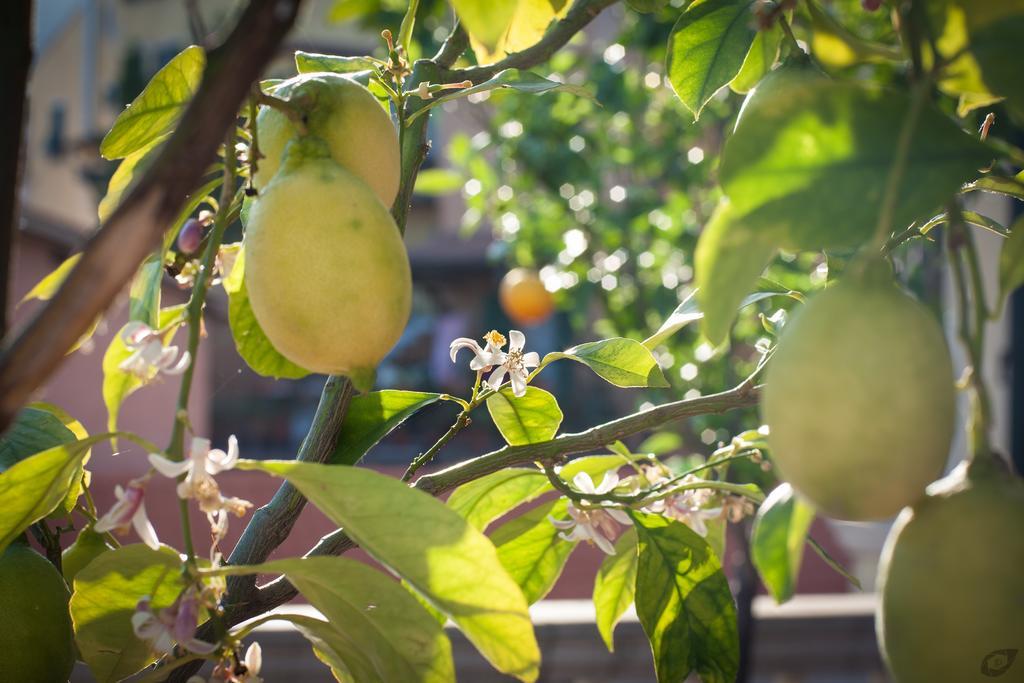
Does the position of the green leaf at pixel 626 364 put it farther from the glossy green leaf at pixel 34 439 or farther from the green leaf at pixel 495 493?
the glossy green leaf at pixel 34 439

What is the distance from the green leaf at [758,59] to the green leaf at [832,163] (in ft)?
0.58

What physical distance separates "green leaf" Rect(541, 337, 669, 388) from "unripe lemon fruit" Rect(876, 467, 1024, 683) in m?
0.22

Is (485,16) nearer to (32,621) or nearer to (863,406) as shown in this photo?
(863,406)

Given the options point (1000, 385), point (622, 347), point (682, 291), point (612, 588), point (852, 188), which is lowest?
point (1000, 385)

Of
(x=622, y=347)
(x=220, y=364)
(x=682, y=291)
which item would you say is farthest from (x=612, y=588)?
(x=220, y=364)

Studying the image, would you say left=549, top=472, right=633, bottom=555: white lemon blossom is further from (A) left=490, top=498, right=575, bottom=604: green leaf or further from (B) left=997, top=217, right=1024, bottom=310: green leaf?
(B) left=997, top=217, right=1024, bottom=310: green leaf

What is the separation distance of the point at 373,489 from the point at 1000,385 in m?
2.61

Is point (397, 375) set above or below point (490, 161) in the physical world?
below

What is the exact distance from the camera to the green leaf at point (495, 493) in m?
0.45

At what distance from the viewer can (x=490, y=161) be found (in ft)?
8.54

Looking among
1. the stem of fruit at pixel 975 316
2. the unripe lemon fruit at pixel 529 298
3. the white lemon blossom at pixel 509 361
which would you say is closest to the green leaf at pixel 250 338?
the white lemon blossom at pixel 509 361

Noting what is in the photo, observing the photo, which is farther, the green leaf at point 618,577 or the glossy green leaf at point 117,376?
the green leaf at point 618,577

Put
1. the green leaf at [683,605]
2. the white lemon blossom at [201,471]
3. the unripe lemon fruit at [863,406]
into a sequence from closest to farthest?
the unripe lemon fruit at [863,406], the white lemon blossom at [201,471], the green leaf at [683,605]

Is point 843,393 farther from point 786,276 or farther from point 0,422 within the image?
point 786,276
